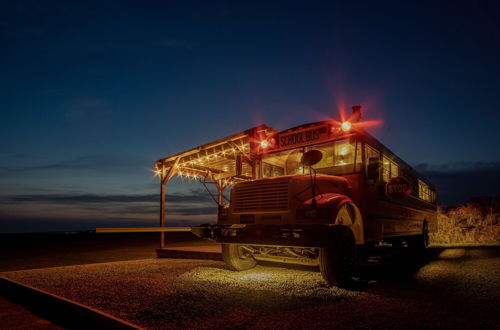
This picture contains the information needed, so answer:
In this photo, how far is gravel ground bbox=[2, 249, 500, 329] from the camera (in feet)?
12.4

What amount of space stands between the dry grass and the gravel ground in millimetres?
10846

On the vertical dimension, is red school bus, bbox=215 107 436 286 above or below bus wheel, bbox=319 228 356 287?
above

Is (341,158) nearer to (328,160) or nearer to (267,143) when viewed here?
(328,160)

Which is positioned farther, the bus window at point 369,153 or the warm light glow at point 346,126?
the bus window at point 369,153

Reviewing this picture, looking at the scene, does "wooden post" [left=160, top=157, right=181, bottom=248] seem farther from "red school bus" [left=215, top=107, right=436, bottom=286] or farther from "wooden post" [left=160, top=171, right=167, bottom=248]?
"red school bus" [left=215, top=107, right=436, bottom=286]

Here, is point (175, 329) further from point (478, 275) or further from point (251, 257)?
point (478, 275)

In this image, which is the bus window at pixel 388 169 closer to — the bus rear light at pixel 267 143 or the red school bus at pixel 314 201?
the red school bus at pixel 314 201

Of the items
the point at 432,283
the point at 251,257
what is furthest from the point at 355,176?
the point at 251,257

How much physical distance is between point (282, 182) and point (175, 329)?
10.4 ft

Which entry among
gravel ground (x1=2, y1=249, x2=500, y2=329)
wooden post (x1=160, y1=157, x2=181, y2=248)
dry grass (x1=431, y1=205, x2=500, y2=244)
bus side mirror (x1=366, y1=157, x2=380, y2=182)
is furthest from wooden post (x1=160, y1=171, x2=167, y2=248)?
dry grass (x1=431, y1=205, x2=500, y2=244)

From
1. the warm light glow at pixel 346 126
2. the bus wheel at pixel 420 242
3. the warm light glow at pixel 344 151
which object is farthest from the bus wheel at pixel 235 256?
the bus wheel at pixel 420 242

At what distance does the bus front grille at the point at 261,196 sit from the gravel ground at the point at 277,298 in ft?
4.37

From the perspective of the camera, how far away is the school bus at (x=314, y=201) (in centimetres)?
538

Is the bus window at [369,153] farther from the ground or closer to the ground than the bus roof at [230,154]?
closer to the ground
